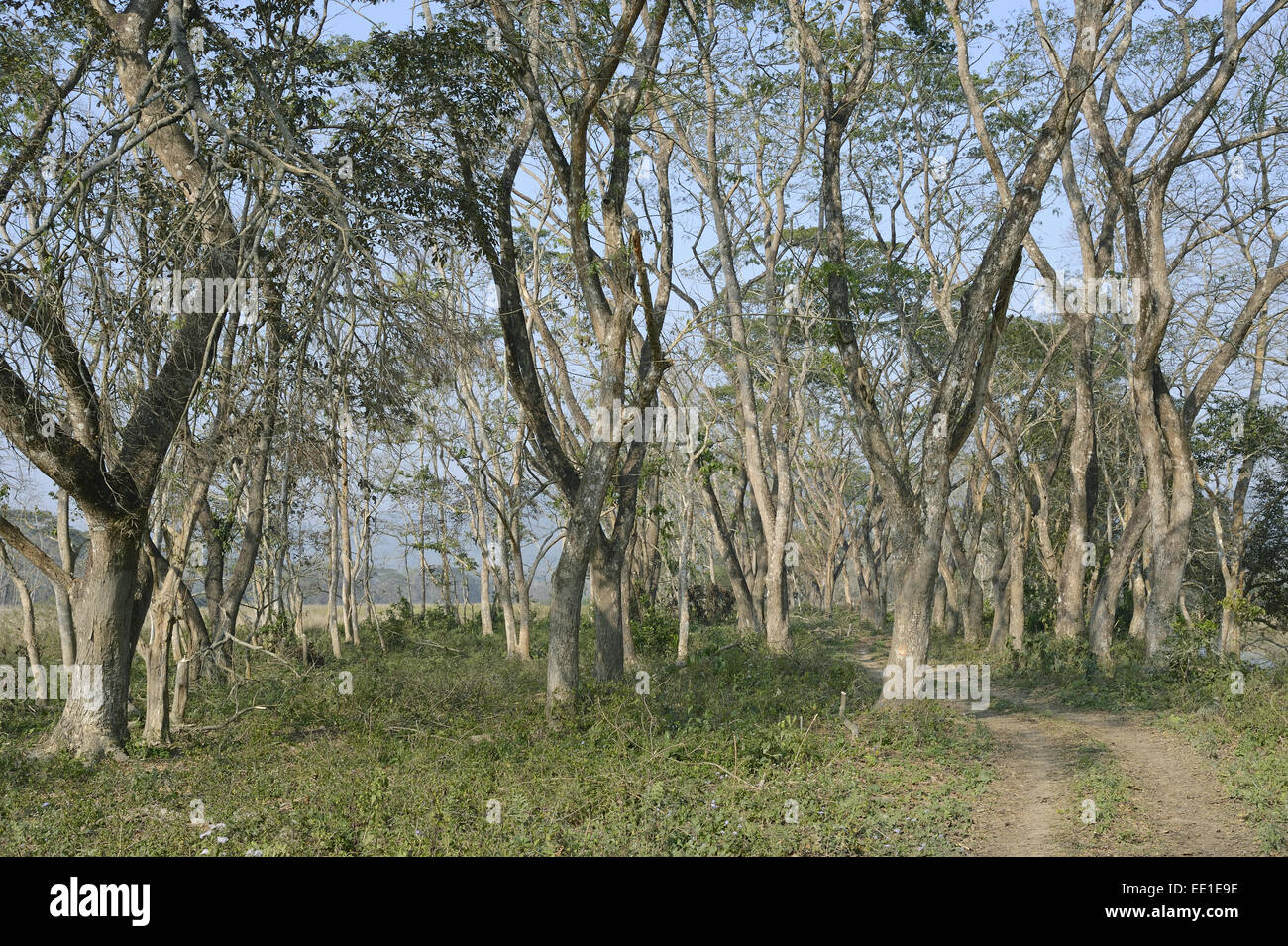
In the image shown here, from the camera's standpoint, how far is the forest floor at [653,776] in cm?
600

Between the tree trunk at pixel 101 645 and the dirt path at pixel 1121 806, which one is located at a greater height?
the tree trunk at pixel 101 645

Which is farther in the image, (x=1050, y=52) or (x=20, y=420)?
(x=1050, y=52)

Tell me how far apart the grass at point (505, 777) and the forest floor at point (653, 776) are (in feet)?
0.08

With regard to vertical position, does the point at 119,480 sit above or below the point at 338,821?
above

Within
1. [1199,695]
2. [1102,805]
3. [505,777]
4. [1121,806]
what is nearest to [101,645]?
[505,777]

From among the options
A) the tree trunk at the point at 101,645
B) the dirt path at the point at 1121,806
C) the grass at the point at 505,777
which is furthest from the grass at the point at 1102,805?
the tree trunk at the point at 101,645

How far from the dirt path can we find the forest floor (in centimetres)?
3

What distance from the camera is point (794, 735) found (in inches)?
321

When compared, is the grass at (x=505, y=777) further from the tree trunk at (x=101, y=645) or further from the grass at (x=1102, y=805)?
the grass at (x=1102, y=805)

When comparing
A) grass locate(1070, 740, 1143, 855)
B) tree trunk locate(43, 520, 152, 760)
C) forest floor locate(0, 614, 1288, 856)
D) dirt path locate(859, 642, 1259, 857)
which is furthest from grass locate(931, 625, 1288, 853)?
tree trunk locate(43, 520, 152, 760)
